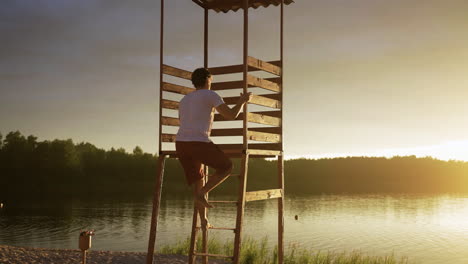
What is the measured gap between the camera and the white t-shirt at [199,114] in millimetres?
7367

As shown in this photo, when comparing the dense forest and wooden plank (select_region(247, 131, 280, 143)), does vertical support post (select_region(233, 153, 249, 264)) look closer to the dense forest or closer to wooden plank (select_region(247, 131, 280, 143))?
wooden plank (select_region(247, 131, 280, 143))

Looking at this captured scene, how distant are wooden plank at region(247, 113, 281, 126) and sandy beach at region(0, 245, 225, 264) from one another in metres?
4.93

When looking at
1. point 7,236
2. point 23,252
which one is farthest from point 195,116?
point 7,236

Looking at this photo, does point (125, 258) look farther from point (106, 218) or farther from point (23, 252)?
point (106, 218)

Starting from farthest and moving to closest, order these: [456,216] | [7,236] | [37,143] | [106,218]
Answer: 1. [37,143]
2. [456,216]
3. [106,218]
4. [7,236]

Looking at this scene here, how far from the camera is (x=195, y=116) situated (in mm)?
7379

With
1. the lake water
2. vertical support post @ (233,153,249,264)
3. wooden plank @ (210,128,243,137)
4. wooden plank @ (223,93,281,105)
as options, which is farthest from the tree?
vertical support post @ (233,153,249,264)

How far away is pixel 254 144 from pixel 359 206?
7747 cm

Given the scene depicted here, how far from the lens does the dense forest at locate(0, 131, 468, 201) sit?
11162cm

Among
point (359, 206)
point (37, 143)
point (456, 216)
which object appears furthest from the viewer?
point (37, 143)

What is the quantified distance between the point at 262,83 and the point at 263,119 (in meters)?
0.73

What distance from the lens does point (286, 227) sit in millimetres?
53594

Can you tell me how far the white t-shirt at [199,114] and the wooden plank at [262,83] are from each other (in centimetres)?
199

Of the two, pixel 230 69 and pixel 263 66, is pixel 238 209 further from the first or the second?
pixel 263 66
